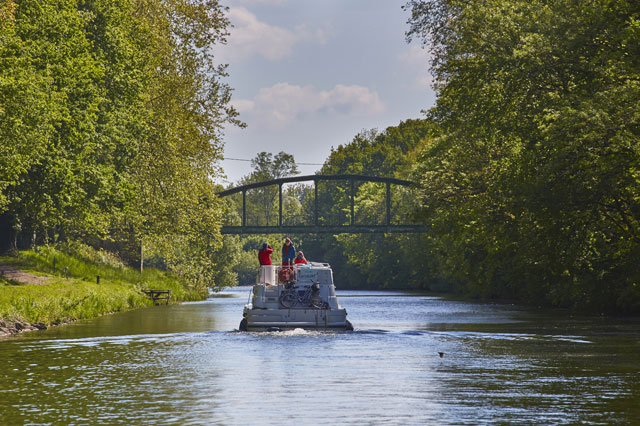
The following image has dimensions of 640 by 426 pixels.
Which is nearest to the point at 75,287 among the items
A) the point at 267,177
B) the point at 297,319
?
the point at 297,319

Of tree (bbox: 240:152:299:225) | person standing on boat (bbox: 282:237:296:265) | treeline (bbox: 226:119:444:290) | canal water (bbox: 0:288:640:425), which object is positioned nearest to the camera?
canal water (bbox: 0:288:640:425)

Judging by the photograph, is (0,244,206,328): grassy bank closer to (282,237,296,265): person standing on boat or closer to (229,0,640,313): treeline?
(282,237,296,265): person standing on boat

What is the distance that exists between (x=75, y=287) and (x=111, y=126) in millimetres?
7424

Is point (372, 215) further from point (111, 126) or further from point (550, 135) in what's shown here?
point (550, 135)

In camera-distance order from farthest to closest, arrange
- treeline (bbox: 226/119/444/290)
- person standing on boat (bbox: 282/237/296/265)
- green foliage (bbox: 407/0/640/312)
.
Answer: treeline (bbox: 226/119/444/290) < person standing on boat (bbox: 282/237/296/265) < green foliage (bbox: 407/0/640/312)

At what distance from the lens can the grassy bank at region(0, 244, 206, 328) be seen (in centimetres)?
3528

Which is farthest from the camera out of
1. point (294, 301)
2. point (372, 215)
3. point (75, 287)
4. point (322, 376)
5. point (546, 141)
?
point (372, 215)

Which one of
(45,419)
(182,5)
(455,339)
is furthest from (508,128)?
(182,5)

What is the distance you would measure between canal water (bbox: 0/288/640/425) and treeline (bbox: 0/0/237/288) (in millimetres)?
Answer: 7712

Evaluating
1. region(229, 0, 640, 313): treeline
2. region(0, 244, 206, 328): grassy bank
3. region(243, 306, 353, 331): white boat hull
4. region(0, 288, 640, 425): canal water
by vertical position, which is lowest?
region(0, 288, 640, 425): canal water

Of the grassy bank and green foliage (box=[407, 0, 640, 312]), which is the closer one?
green foliage (box=[407, 0, 640, 312])

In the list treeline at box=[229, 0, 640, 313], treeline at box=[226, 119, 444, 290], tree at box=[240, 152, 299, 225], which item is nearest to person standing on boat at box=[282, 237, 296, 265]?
treeline at box=[229, 0, 640, 313]

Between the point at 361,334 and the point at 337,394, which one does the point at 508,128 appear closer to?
the point at 361,334

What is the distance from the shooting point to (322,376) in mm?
20641
